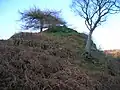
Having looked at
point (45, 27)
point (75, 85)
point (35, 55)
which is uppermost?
point (45, 27)

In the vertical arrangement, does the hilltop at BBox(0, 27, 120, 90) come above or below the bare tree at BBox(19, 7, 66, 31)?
below

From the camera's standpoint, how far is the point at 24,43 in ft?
44.2

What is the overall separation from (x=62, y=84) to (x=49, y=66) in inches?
55.4

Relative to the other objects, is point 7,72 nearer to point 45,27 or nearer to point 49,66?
point 49,66

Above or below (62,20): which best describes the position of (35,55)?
below

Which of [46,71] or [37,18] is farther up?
[37,18]

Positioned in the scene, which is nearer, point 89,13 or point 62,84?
point 62,84

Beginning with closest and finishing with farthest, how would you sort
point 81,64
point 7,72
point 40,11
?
1. point 7,72
2. point 81,64
3. point 40,11

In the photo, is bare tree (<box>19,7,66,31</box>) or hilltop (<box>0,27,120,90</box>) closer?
hilltop (<box>0,27,120,90</box>)

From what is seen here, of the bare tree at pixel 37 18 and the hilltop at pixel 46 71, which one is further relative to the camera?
the bare tree at pixel 37 18

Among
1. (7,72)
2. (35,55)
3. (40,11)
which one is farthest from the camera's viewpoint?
(40,11)

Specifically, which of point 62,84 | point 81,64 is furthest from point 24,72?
point 81,64

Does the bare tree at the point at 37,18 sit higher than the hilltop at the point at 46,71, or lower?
higher

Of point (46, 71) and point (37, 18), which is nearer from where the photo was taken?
point (46, 71)
